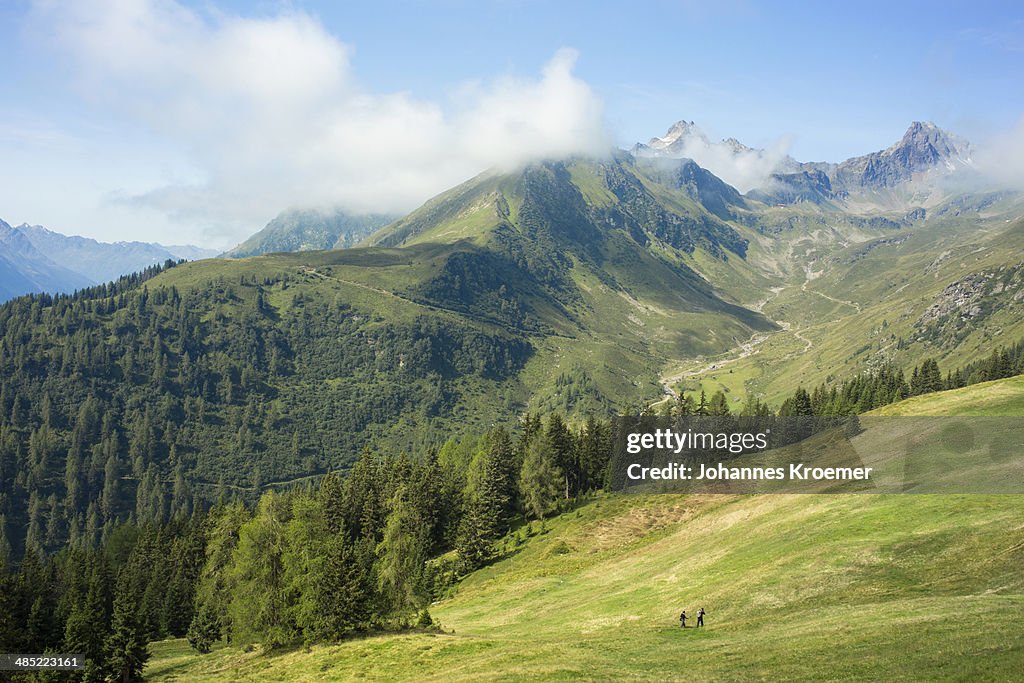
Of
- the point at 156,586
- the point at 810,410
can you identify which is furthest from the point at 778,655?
the point at 810,410

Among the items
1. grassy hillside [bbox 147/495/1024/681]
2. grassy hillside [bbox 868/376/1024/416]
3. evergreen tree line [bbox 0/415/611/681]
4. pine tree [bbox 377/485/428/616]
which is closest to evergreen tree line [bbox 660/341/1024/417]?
evergreen tree line [bbox 0/415/611/681]

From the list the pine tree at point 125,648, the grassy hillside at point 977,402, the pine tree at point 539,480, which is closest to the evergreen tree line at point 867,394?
the pine tree at point 539,480

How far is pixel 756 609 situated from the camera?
46.1 m

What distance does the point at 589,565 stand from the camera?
80062mm

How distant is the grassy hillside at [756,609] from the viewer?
31547mm

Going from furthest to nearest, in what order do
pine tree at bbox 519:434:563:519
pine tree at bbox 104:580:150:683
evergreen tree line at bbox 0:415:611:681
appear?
1. pine tree at bbox 519:434:563:519
2. pine tree at bbox 104:580:150:683
3. evergreen tree line at bbox 0:415:611:681

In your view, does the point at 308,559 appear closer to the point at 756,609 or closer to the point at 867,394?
the point at 756,609

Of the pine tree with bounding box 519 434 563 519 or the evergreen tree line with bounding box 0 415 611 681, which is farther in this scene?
the pine tree with bounding box 519 434 563 519

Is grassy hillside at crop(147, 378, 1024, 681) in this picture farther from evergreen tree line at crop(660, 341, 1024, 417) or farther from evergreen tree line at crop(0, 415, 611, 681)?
evergreen tree line at crop(660, 341, 1024, 417)

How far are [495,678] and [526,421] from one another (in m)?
93.2

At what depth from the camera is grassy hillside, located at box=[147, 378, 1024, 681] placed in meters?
31.5

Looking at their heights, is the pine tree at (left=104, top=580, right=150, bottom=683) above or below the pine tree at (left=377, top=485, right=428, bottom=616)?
below

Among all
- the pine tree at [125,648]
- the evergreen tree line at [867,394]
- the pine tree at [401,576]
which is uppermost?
the evergreen tree line at [867,394]

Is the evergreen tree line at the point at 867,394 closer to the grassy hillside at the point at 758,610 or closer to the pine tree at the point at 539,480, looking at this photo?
the pine tree at the point at 539,480
